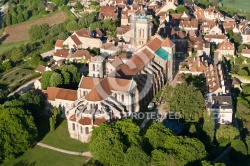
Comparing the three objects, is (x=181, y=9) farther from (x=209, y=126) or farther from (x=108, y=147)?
(x=108, y=147)

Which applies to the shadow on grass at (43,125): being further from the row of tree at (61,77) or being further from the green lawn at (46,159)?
the row of tree at (61,77)

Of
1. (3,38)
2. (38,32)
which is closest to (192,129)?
(38,32)

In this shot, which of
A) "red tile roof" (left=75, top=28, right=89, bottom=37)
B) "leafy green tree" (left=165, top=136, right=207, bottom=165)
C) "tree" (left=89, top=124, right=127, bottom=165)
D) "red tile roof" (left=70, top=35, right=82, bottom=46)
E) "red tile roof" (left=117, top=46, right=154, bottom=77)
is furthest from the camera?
"red tile roof" (left=75, top=28, right=89, bottom=37)

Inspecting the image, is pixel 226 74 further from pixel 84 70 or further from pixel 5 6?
pixel 5 6

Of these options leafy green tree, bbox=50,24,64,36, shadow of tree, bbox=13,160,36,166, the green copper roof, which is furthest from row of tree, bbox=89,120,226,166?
leafy green tree, bbox=50,24,64,36

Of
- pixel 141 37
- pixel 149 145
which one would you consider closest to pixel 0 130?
pixel 149 145

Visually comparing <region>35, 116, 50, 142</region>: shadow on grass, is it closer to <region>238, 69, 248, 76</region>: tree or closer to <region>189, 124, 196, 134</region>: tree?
<region>189, 124, 196, 134</region>: tree
